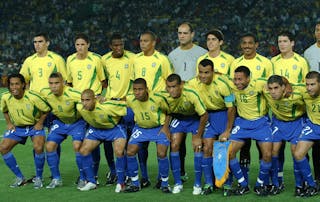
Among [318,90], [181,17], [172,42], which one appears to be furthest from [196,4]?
[318,90]

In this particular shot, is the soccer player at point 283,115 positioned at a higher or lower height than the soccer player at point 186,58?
lower

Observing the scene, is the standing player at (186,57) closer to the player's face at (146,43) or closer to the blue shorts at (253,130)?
the player's face at (146,43)

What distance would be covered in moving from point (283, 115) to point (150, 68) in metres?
1.80

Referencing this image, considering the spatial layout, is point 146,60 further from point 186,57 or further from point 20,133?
point 20,133

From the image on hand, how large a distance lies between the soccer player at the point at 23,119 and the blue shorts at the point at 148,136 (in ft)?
3.99

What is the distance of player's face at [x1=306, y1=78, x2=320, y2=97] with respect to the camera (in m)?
7.80

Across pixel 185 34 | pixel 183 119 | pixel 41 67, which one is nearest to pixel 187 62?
pixel 185 34

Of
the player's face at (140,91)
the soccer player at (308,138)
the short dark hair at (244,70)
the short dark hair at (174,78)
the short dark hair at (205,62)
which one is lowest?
the soccer player at (308,138)

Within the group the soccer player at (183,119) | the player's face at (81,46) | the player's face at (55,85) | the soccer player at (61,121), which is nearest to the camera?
the soccer player at (183,119)

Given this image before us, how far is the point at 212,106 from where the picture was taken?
8.54 metres

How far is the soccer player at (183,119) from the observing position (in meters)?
8.32

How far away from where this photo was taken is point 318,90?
7.88 meters

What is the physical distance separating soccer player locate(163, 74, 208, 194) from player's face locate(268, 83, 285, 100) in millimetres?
849

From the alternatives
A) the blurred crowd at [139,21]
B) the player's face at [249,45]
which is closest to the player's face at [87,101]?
the player's face at [249,45]
